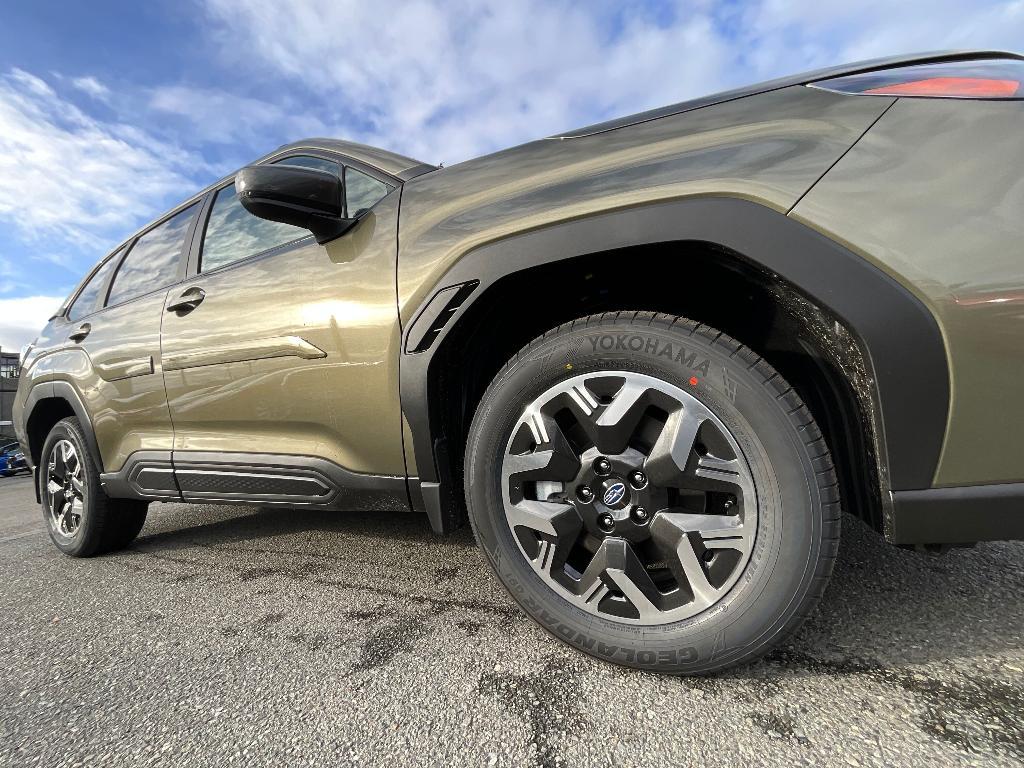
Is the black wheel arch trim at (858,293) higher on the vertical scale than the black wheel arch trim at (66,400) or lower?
higher

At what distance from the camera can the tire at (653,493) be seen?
41.8 inches

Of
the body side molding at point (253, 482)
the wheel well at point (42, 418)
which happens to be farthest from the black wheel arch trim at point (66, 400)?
the body side molding at point (253, 482)

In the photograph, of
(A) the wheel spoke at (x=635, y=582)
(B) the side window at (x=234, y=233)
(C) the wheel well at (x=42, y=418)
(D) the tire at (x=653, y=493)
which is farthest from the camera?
(C) the wheel well at (x=42, y=418)

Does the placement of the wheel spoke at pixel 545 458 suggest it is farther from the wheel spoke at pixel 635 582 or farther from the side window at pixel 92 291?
the side window at pixel 92 291

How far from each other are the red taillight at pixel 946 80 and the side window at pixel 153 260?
2.58m

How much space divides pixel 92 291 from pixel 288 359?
2.22 meters

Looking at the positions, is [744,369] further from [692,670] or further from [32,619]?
[32,619]

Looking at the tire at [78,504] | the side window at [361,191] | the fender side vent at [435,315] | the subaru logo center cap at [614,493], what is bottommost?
the tire at [78,504]

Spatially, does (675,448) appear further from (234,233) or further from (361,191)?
(234,233)

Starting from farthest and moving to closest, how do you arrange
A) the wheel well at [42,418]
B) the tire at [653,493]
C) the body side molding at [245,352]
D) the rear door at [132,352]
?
the wheel well at [42,418] → the rear door at [132,352] → the body side molding at [245,352] → the tire at [653,493]

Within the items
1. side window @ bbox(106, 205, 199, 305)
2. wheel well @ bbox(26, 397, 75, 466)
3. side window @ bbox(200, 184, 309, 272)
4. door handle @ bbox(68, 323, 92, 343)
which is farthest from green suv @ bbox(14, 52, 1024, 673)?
wheel well @ bbox(26, 397, 75, 466)

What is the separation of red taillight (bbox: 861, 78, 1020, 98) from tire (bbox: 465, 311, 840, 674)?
57cm

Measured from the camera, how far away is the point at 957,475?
959 mm

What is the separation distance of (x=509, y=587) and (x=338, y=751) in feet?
1.64
